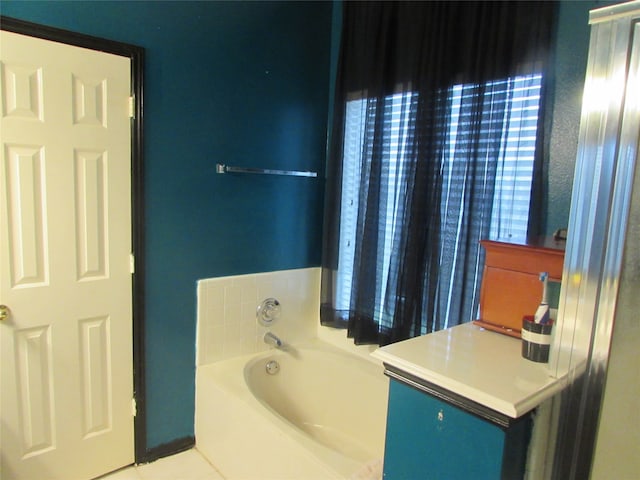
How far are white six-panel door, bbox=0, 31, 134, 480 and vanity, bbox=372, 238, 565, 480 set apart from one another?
1407 millimetres

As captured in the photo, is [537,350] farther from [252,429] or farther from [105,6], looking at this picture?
[105,6]

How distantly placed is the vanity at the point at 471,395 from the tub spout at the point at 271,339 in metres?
1.33

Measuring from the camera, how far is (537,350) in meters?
1.17

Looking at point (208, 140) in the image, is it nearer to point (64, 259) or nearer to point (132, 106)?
point (132, 106)

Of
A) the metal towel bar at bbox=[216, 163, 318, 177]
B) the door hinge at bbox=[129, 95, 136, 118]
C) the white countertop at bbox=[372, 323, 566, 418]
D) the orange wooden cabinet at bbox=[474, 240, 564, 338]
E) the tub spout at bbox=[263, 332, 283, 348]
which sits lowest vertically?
the tub spout at bbox=[263, 332, 283, 348]

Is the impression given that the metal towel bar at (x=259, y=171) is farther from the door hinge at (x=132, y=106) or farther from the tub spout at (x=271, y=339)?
the tub spout at (x=271, y=339)

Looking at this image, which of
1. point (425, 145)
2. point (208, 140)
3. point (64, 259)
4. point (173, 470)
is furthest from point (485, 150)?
point (173, 470)

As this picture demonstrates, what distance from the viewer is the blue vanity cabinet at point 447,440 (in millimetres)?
993

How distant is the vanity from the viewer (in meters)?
1.00

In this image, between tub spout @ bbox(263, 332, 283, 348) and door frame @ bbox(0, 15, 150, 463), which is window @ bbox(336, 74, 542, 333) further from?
door frame @ bbox(0, 15, 150, 463)

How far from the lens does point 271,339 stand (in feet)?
8.32

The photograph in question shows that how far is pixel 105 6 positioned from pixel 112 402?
5.88 ft

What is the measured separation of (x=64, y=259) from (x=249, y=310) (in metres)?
0.99

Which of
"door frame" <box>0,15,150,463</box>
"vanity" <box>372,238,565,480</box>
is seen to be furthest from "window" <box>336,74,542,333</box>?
"door frame" <box>0,15,150,463</box>
